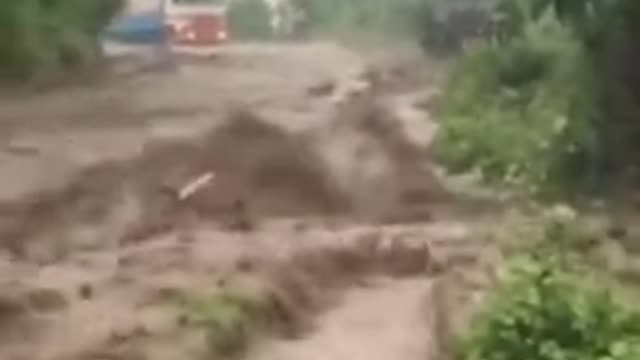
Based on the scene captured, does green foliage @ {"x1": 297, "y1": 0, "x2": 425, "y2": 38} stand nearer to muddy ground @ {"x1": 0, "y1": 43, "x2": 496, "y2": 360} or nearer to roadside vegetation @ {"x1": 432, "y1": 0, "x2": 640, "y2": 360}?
muddy ground @ {"x1": 0, "y1": 43, "x2": 496, "y2": 360}

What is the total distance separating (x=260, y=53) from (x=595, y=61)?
70.1ft

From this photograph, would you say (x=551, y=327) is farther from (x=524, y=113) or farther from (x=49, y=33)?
(x=49, y=33)

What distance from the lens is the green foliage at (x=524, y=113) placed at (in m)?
16.7

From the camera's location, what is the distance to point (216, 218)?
17656 mm

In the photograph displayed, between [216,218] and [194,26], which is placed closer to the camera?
[216,218]

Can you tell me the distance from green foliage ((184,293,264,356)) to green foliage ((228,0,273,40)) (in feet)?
106

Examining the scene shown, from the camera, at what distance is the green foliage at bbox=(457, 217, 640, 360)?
30.1 ft

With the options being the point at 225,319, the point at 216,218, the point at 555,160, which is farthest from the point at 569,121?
the point at 225,319

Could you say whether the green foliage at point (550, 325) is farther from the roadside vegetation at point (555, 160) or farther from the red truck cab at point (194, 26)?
the red truck cab at point (194, 26)

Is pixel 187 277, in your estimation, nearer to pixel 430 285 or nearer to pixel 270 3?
pixel 430 285

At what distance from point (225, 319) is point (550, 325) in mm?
2937

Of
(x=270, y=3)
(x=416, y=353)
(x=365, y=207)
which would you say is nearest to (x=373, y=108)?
(x=365, y=207)

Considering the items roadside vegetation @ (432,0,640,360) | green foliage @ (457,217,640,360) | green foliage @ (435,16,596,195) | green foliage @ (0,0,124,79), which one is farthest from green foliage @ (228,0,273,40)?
green foliage @ (457,217,640,360)

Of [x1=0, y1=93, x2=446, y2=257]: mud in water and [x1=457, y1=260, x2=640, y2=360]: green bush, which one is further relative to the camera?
[x1=0, y1=93, x2=446, y2=257]: mud in water
